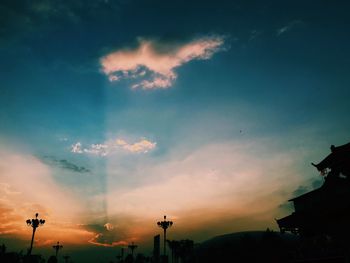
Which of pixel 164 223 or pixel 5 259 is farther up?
pixel 164 223

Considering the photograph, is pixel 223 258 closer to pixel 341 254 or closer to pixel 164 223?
pixel 164 223

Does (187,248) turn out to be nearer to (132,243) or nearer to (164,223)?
(132,243)

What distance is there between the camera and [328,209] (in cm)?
1638

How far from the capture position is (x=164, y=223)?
150 feet

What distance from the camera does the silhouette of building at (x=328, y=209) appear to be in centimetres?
1652

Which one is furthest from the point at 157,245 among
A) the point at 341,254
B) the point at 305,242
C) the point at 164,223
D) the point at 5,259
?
the point at 5,259

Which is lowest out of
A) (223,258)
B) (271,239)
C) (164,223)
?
(223,258)

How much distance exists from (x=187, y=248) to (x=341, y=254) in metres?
74.1

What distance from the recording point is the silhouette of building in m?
16.5

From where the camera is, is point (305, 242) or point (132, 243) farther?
point (132, 243)

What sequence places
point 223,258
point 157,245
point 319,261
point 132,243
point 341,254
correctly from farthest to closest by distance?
point 132,243 < point 223,258 < point 157,245 < point 319,261 < point 341,254

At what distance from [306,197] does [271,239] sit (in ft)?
106

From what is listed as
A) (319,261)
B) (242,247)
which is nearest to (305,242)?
(319,261)

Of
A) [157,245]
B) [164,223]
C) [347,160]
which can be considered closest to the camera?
[347,160]
